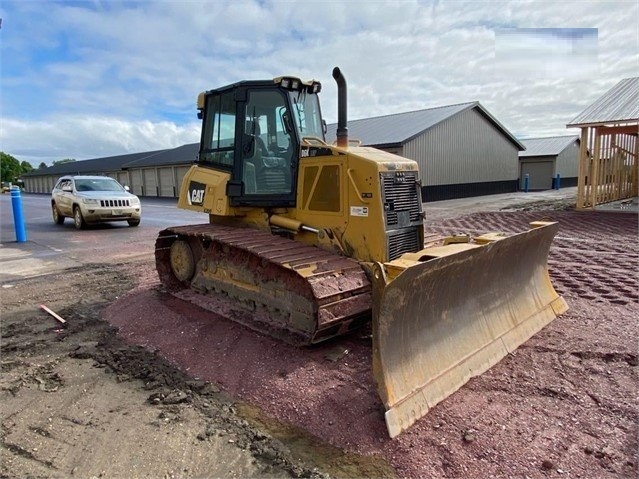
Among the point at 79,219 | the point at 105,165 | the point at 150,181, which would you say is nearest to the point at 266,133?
the point at 79,219

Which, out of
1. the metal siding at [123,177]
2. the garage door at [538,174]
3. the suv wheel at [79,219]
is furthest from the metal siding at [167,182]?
the garage door at [538,174]

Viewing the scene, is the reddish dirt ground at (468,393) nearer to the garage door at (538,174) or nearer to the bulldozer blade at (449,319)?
the bulldozer blade at (449,319)

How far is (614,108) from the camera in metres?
15.2

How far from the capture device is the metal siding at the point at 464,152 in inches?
920

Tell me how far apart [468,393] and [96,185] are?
14.6 m

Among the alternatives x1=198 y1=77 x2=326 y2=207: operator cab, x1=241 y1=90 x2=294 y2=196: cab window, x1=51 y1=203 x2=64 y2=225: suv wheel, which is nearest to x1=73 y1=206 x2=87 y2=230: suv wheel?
x1=51 y1=203 x2=64 y2=225: suv wheel

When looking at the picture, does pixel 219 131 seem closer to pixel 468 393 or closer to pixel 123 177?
pixel 468 393

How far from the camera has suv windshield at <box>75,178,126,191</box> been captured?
49.0ft

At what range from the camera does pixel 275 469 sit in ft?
9.04

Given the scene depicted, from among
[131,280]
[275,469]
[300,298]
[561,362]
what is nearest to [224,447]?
[275,469]

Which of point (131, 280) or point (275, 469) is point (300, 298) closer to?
point (275, 469)

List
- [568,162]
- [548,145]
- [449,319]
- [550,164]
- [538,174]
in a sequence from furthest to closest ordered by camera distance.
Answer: [548,145], [568,162], [538,174], [550,164], [449,319]

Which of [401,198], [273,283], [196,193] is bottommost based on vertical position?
[273,283]

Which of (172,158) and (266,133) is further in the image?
(172,158)
